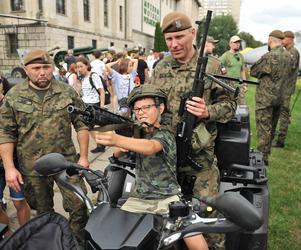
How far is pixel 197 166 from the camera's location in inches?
110

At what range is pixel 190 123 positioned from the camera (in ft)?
8.79

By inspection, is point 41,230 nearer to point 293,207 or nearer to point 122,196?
point 122,196

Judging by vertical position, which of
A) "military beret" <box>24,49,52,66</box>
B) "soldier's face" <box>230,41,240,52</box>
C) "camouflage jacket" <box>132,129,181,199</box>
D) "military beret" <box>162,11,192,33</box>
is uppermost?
"soldier's face" <box>230,41,240,52</box>

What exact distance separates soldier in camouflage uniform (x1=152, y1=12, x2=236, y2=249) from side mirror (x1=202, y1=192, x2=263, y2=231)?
1273 mm

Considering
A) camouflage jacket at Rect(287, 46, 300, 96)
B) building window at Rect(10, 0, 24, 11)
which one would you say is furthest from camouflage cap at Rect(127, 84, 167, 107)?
building window at Rect(10, 0, 24, 11)

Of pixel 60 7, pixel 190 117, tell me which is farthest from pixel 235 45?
pixel 60 7

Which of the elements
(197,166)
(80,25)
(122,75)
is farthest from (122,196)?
(80,25)

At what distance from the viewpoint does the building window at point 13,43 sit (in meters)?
26.8

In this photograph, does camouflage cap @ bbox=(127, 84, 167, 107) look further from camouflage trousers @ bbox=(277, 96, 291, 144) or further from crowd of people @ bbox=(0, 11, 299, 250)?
camouflage trousers @ bbox=(277, 96, 291, 144)

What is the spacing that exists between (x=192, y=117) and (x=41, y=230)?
136 cm

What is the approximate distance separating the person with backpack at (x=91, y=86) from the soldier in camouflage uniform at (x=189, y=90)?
13.3 ft

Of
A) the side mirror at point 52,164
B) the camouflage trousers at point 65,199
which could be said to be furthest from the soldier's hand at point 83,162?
the side mirror at point 52,164

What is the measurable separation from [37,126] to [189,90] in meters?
1.35

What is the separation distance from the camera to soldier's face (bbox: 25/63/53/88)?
2.97m
